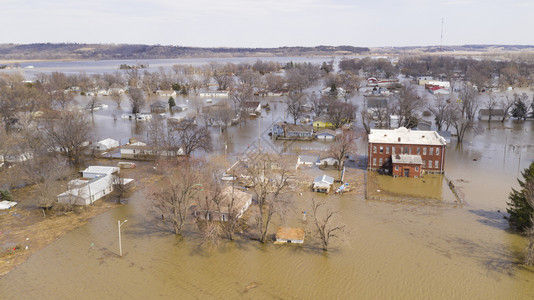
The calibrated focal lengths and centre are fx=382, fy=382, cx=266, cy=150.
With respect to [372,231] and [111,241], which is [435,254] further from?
[111,241]

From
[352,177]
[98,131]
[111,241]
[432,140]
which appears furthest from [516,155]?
[98,131]

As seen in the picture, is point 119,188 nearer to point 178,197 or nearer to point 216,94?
point 178,197

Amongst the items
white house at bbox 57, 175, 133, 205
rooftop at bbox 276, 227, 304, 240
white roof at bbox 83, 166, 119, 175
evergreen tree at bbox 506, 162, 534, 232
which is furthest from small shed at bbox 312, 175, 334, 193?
white roof at bbox 83, 166, 119, 175

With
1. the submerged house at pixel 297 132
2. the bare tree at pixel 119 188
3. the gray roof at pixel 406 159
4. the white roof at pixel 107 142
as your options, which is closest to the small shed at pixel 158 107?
the white roof at pixel 107 142

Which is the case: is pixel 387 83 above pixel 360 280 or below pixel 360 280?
above

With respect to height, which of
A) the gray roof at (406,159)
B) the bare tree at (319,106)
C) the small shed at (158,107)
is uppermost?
the bare tree at (319,106)

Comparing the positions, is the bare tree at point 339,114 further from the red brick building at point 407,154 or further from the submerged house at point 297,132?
the red brick building at point 407,154
